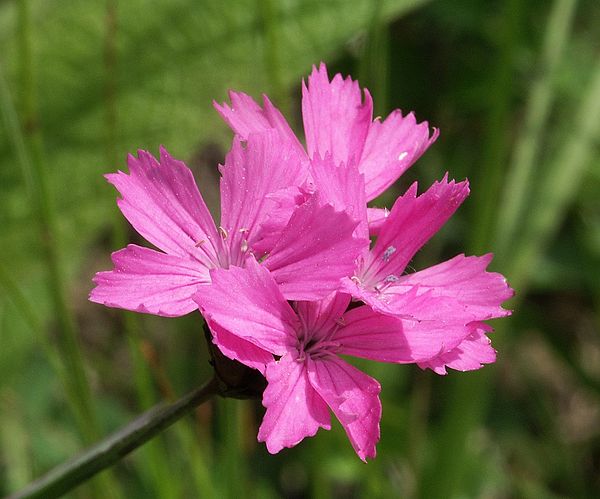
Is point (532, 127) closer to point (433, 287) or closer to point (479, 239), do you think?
point (479, 239)

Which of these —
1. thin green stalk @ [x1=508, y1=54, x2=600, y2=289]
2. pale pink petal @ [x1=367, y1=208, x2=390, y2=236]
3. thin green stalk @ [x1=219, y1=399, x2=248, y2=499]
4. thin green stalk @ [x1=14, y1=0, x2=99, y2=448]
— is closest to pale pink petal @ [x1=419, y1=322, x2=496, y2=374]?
pale pink petal @ [x1=367, y1=208, x2=390, y2=236]

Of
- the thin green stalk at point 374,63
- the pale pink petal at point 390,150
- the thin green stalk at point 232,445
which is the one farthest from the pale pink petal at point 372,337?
the thin green stalk at point 374,63

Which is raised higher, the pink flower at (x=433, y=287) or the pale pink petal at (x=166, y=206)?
the pale pink petal at (x=166, y=206)

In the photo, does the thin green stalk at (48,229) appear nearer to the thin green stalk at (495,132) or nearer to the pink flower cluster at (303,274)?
the pink flower cluster at (303,274)

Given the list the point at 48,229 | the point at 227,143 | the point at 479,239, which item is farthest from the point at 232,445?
the point at 227,143

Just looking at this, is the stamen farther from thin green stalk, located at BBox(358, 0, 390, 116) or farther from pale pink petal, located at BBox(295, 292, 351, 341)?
thin green stalk, located at BBox(358, 0, 390, 116)

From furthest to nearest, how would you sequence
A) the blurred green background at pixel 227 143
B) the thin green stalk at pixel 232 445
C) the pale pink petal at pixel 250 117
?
the blurred green background at pixel 227 143, the thin green stalk at pixel 232 445, the pale pink petal at pixel 250 117
